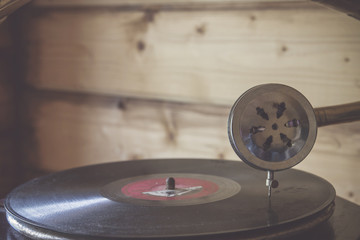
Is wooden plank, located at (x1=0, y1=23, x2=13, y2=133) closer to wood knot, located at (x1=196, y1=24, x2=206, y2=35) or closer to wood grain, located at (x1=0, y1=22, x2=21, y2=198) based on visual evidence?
wood grain, located at (x1=0, y1=22, x2=21, y2=198)

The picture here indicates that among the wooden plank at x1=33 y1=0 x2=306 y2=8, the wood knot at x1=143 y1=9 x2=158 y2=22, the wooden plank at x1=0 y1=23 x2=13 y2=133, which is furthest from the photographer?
the wooden plank at x1=0 y1=23 x2=13 y2=133

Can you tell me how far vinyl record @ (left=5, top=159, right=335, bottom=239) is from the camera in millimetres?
679

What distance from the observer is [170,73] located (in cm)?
146

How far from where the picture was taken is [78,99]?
1.69 m

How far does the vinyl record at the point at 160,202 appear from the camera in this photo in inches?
26.7

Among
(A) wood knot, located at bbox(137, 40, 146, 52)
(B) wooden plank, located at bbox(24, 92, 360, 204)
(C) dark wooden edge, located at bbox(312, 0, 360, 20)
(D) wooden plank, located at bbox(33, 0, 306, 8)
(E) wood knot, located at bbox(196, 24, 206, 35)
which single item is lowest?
(B) wooden plank, located at bbox(24, 92, 360, 204)

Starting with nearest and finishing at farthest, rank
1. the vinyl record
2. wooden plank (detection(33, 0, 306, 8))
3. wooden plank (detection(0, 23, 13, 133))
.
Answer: the vinyl record → wooden plank (detection(33, 0, 306, 8)) → wooden plank (detection(0, 23, 13, 133))

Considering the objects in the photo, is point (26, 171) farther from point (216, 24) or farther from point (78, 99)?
point (216, 24)

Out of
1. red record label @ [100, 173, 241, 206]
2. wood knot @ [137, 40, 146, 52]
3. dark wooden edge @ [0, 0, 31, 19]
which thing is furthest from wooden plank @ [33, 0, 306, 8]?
dark wooden edge @ [0, 0, 31, 19]

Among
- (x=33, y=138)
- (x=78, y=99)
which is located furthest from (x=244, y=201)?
(x=33, y=138)

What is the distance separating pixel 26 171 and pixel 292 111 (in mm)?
1347

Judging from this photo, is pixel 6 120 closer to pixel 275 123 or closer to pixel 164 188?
pixel 164 188

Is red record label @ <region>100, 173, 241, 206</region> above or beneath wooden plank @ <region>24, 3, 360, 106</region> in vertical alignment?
beneath

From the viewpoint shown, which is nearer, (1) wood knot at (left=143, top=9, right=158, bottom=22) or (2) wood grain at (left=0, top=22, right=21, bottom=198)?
(1) wood knot at (left=143, top=9, right=158, bottom=22)
